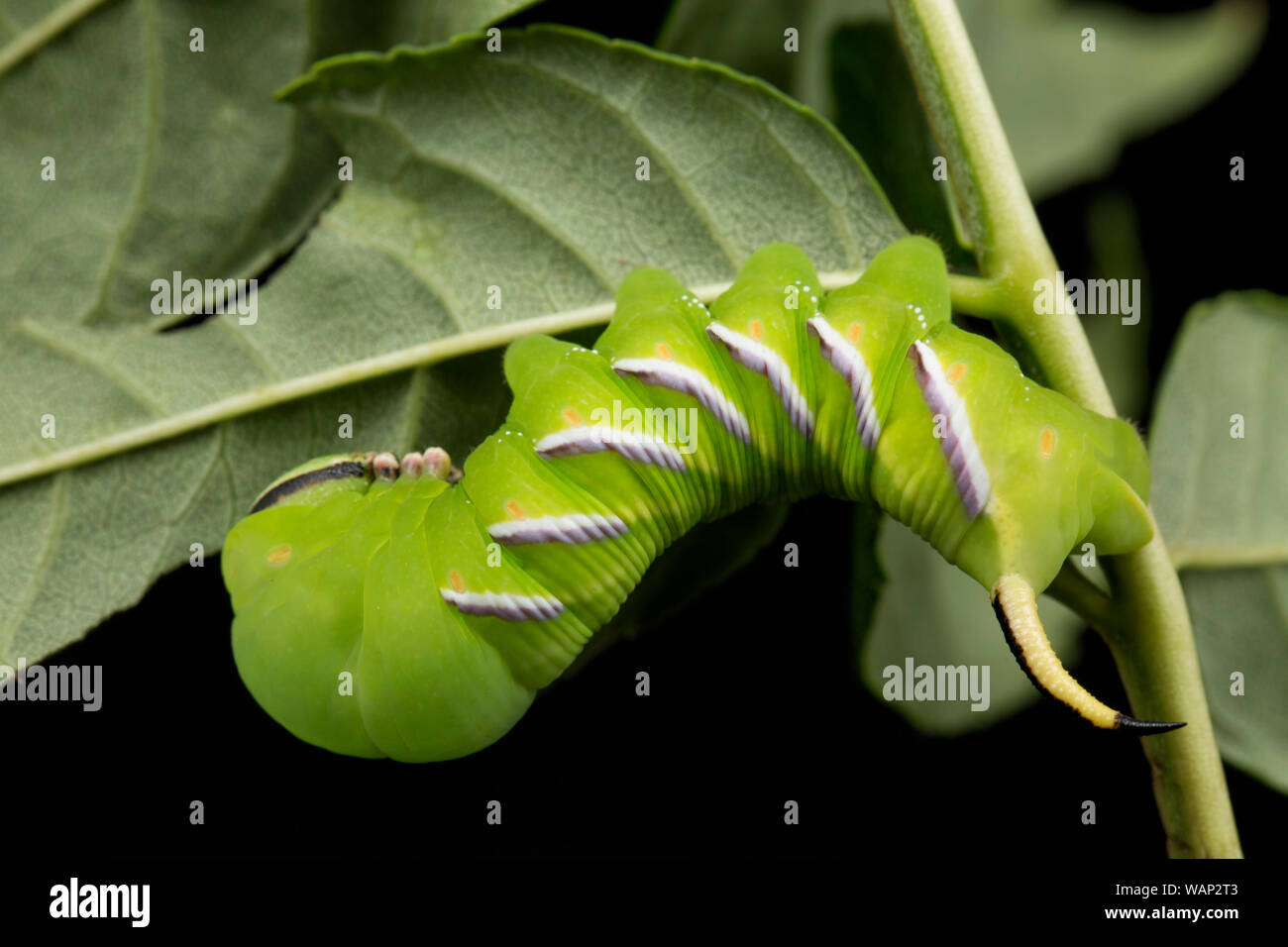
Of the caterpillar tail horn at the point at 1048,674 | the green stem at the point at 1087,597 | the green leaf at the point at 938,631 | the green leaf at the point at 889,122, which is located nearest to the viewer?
the caterpillar tail horn at the point at 1048,674

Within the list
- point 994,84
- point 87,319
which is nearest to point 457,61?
point 87,319

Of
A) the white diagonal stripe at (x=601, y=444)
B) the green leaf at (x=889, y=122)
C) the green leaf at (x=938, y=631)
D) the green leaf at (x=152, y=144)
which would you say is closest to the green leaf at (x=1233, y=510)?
the green leaf at (x=938, y=631)

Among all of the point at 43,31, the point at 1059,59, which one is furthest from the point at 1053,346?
the point at 43,31

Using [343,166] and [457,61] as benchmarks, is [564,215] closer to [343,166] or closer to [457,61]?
[457,61]

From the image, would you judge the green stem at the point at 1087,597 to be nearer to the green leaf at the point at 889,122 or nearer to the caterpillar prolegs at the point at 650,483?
the caterpillar prolegs at the point at 650,483

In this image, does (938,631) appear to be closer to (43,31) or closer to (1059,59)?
(1059,59)
